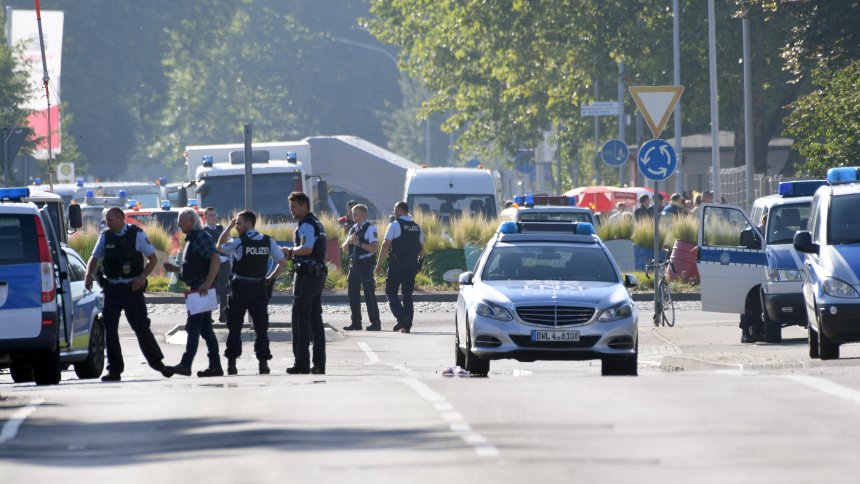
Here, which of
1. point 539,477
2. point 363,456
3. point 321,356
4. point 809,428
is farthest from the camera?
point 321,356

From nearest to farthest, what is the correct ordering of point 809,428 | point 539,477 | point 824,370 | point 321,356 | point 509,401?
point 539,477 → point 809,428 → point 509,401 → point 824,370 → point 321,356

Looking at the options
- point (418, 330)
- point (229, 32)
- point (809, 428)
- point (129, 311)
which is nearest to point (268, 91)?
point (229, 32)

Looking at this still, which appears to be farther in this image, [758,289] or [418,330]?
[418,330]

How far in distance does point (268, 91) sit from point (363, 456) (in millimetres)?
108498

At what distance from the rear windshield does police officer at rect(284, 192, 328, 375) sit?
2480 millimetres

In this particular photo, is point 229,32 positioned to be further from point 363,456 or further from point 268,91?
point 363,456

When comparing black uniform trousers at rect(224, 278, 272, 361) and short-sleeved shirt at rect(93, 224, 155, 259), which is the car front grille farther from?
short-sleeved shirt at rect(93, 224, 155, 259)

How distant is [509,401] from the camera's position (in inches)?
518

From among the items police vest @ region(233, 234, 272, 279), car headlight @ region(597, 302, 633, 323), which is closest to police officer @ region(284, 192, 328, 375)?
police vest @ region(233, 234, 272, 279)

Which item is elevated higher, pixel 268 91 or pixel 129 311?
pixel 268 91

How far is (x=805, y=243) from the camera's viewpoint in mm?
18000

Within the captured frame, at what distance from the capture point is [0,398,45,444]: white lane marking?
12.0 meters

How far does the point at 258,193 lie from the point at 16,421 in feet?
76.9

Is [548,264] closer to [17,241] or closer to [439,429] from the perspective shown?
[17,241]
